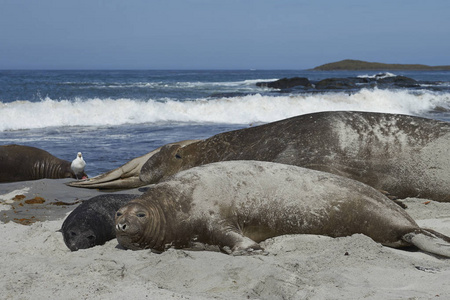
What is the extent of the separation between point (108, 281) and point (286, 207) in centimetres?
184

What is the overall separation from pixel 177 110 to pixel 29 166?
11.5m

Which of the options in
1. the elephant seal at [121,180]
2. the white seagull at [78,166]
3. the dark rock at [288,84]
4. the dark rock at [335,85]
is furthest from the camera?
the dark rock at [288,84]

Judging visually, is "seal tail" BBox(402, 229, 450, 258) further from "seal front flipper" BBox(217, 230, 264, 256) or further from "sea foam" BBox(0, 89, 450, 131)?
"sea foam" BBox(0, 89, 450, 131)

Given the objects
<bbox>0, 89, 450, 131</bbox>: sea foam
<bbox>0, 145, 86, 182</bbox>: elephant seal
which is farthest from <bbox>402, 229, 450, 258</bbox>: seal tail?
<bbox>0, 89, 450, 131</bbox>: sea foam

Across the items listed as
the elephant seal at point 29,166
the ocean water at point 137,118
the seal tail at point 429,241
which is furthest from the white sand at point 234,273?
the ocean water at point 137,118

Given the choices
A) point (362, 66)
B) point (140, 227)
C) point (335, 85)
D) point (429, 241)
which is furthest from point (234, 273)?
point (362, 66)

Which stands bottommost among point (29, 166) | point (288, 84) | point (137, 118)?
point (288, 84)

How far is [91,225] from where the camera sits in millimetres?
5336

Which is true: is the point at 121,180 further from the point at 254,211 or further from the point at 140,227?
A: the point at 140,227

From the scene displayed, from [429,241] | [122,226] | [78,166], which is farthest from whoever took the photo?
[78,166]

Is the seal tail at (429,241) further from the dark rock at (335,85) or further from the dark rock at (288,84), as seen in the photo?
the dark rock at (288,84)

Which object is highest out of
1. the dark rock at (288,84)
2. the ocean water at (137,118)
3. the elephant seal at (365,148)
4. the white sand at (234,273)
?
the elephant seal at (365,148)

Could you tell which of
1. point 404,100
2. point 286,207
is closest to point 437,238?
point 286,207

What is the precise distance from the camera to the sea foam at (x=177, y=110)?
18.8 metres
